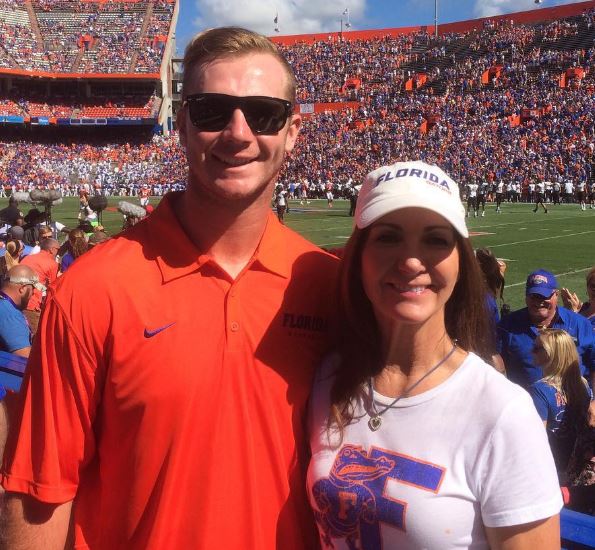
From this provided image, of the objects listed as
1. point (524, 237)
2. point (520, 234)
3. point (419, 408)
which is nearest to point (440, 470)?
point (419, 408)

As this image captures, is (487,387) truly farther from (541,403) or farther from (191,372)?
(541,403)

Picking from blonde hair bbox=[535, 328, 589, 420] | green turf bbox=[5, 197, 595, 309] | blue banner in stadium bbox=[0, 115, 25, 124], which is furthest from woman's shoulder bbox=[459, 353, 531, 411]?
blue banner in stadium bbox=[0, 115, 25, 124]

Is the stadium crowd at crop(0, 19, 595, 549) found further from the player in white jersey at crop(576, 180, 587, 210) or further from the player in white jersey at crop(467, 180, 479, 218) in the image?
the player in white jersey at crop(576, 180, 587, 210)

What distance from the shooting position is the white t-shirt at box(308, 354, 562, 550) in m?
1.64

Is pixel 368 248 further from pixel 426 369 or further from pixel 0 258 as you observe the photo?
pixel 0 258

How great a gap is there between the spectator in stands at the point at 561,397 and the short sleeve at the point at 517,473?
103 inches

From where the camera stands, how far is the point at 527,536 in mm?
1638

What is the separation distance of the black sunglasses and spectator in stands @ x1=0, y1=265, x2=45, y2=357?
4.13 metres

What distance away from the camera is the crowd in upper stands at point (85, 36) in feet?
203

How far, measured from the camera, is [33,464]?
183 cm

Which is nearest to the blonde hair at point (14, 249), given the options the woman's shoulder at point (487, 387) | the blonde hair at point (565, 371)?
the blonde hair at point (565, 371)

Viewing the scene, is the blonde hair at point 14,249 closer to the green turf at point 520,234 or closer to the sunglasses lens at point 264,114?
the green turf at point 520,234

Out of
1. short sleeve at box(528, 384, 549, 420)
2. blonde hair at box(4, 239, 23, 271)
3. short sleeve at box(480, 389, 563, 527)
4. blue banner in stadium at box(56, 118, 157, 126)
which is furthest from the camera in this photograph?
blue banner in stadium at box(56, 118, 157, 126)

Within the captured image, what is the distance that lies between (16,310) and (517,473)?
5082mm
